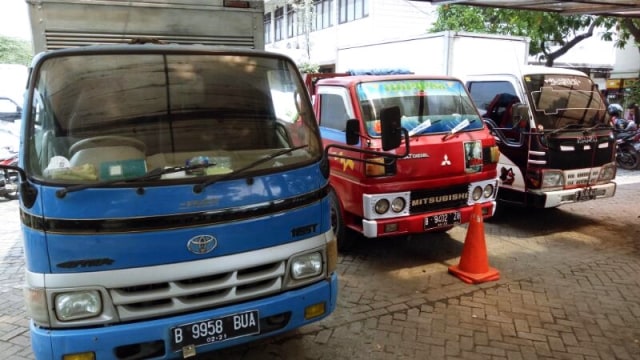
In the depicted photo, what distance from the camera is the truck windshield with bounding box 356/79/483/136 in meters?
5.38

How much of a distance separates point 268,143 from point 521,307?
9.46 feet

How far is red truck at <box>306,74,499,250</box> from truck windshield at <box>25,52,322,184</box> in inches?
63.2

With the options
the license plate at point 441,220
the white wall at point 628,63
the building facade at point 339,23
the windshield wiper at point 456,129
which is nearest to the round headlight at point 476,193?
the license plate at point 441,220

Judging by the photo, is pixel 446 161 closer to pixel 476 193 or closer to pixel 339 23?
pixel 476 193

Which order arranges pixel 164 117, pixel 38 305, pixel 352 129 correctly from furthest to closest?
pixel 352 129, pixel 164 117, pixel 38 305

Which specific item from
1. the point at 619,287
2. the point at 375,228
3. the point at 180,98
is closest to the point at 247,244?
the point at 180,98

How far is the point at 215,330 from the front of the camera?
2781 mm

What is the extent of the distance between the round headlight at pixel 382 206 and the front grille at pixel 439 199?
0.29 meters

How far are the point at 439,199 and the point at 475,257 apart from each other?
716mm

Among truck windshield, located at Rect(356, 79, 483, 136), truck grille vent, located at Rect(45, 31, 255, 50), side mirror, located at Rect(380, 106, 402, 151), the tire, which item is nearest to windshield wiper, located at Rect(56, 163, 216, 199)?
side mirror, located at Rect(380, 106, 402, 151)

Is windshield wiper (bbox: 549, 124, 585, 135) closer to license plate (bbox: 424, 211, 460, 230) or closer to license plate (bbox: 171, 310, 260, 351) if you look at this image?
license plate (bbox: 424, 211, 460, 230)

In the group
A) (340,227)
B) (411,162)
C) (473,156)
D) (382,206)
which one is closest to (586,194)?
(473,156)

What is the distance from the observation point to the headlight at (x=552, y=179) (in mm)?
6254

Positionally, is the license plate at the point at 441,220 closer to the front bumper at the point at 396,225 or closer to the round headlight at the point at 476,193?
the front bumper at the point at 396,225
